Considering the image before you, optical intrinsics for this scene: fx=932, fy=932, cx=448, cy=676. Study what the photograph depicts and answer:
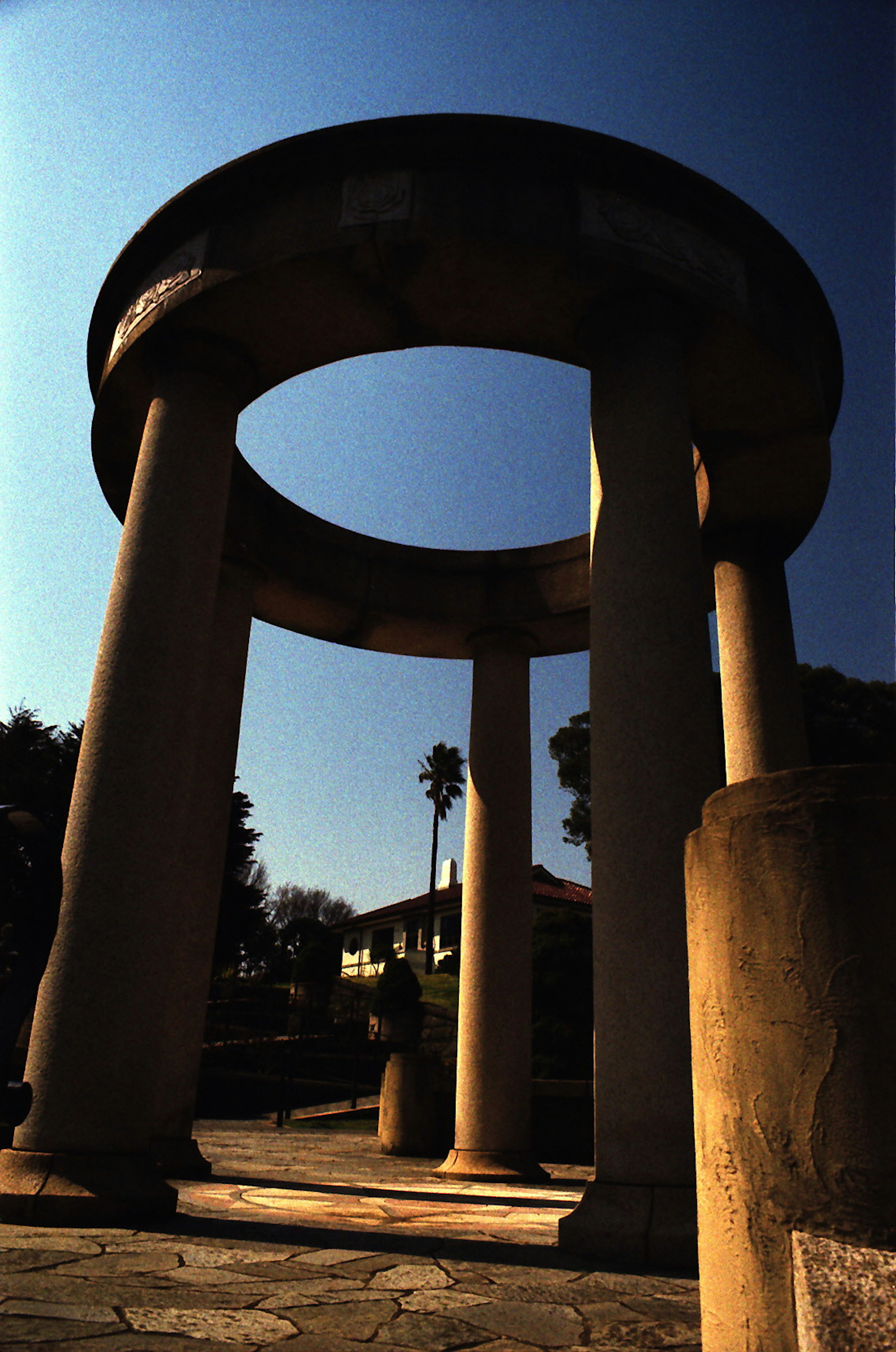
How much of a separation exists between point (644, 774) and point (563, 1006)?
1797cm

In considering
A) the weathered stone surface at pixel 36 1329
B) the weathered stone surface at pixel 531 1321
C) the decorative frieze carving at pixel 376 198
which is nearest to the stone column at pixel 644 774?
the weathered stone surface at pixel 531 1321

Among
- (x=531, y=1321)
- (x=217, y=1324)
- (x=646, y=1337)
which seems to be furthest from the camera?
(x=531, y=1321)

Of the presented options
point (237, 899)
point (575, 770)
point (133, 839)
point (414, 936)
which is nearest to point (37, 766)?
point (237, 899)

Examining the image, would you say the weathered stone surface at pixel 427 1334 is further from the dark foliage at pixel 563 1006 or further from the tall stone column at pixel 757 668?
the dark foliage at pixel 563 1006

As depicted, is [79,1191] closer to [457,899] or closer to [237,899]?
[237,899]

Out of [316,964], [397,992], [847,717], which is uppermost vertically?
[847,717]

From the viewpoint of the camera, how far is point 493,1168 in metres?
13.0

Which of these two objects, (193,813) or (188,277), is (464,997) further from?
(188,277)

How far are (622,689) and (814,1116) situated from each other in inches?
221

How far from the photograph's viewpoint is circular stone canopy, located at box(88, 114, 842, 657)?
9.27 meters

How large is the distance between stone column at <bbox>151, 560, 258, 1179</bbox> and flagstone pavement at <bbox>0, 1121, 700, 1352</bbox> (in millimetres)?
2274

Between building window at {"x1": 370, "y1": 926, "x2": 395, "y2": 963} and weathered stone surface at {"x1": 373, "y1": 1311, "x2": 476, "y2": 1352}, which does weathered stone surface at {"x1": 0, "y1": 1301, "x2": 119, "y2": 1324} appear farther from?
building window at {"x1": 370, "y1": 926, "x2": 395, "y2": 963}

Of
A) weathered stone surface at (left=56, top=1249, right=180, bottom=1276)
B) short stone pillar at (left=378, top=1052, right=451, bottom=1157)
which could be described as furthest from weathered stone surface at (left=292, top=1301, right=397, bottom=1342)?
short stone pillar at (left=378, top=1052, right=451, bottom=1157)

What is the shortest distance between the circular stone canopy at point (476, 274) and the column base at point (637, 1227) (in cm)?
787
